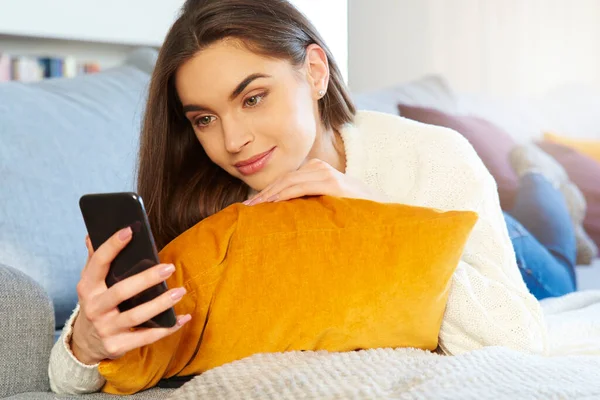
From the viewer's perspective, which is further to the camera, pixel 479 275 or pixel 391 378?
pixel 479 275

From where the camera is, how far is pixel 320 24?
3.65 metres

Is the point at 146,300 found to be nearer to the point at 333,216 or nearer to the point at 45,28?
the point at 333,216

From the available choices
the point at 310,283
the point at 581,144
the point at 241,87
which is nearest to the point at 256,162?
the point at 241,87

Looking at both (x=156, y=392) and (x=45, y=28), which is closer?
(x=156, y=392)

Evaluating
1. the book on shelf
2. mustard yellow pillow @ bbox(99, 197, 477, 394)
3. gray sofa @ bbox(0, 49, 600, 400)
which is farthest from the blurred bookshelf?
mustard yellow pillow @ bbox(99, 197, 477, 394)

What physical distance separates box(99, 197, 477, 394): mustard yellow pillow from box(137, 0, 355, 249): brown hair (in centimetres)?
38

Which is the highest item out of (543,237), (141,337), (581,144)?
(141,337)

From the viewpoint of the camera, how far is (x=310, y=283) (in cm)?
100

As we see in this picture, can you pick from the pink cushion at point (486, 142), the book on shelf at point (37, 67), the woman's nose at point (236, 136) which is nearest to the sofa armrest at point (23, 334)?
the woman's nose at point (236, 136)

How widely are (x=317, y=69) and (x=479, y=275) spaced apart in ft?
1.64

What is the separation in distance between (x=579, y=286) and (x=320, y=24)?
1915 mm

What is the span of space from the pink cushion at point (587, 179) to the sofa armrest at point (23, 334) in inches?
71.6

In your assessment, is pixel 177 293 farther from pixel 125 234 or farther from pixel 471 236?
pixel 471 236

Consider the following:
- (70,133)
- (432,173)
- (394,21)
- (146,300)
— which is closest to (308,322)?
(146,300)
